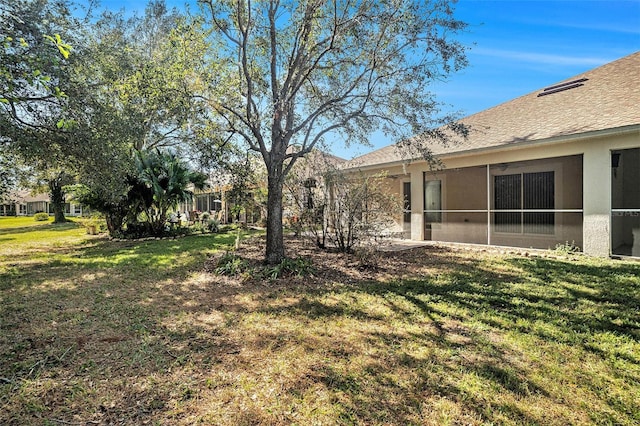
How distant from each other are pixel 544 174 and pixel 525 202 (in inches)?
40.8

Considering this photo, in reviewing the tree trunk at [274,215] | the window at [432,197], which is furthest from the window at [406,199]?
the tree trunk at [274,215]

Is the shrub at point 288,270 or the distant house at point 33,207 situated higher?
the distant house at point 33,207

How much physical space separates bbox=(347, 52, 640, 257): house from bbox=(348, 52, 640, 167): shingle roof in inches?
1.4

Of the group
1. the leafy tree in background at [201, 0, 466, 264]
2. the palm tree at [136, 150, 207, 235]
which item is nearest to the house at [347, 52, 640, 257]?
the leafy tree in background at [201, 0, 466, 264]

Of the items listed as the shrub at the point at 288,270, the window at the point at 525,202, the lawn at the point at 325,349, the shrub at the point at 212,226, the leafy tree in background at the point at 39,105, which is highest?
the leafy tree in background at the point at 39,105

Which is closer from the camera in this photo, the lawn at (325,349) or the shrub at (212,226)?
the lawn at (325,349)

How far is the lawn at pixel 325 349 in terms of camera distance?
108 inches

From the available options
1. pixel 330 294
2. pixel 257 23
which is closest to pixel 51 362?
pixel 330 294

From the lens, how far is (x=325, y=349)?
382 centimetres

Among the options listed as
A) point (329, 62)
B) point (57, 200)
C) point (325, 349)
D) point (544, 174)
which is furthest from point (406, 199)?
point (57, 200)

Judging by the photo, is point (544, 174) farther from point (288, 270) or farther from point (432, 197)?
point (288, 270)

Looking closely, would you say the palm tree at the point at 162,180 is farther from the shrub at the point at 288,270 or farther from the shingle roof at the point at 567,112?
the shingle roof at the point at 567,112

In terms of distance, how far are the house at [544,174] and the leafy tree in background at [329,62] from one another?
5.20 feet

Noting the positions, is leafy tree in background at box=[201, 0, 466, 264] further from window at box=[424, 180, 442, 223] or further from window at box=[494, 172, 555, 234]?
window at box=[494, 172, 555, 234]
